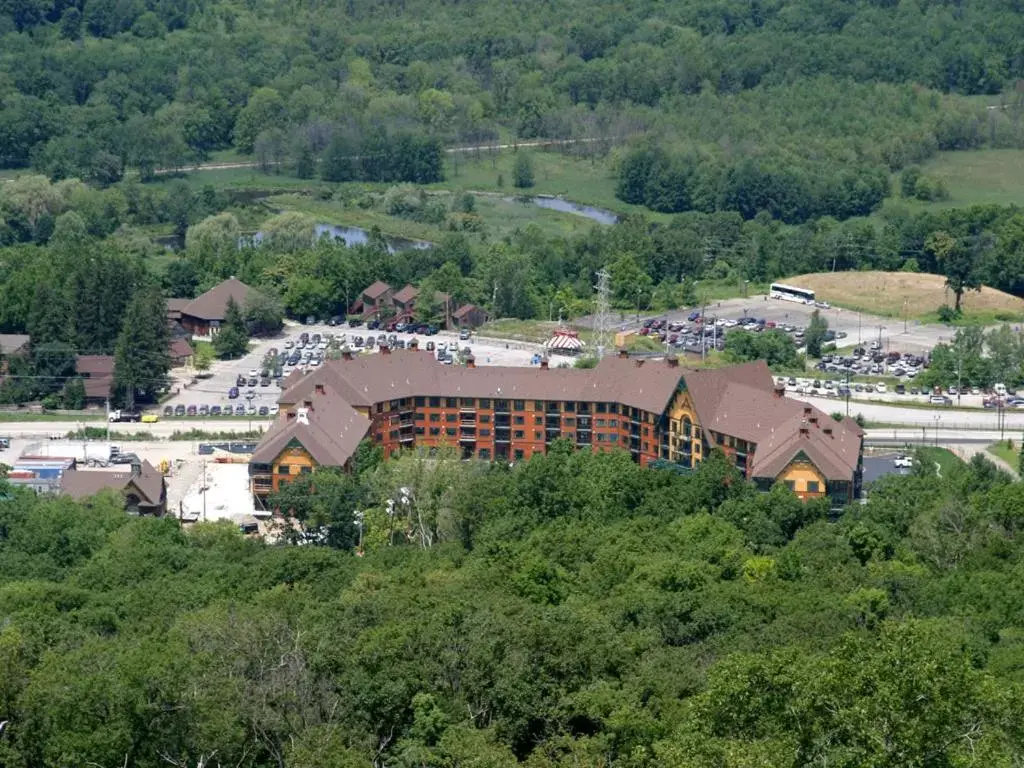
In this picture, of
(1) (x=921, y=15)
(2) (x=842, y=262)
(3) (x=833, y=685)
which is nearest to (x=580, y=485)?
(3) (x=833, y=685)

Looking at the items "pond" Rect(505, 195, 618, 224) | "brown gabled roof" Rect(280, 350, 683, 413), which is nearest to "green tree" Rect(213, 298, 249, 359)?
"brown gabled roof" Rect(280, 350, 683, 413)

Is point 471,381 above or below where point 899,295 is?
above

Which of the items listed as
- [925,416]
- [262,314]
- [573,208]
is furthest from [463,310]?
[573,208]

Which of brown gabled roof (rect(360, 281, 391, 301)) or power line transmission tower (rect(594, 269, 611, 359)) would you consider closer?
power line transmission tower (rect(594, 269, 611, 359))

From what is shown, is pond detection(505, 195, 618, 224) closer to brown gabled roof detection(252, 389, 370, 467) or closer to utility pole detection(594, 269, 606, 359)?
utility pole detection(594, 269, 606, 359)

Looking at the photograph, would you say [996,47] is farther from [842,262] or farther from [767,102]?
[842,262]

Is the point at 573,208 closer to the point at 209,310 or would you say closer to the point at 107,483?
the point at 209,310

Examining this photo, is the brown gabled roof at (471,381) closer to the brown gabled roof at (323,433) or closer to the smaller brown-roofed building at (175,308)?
the brown gabled roof at (323,433)
